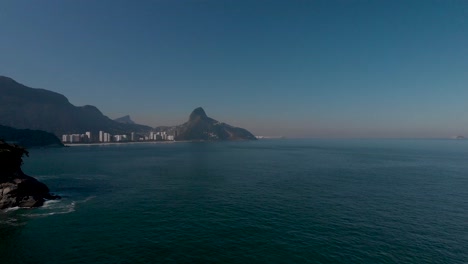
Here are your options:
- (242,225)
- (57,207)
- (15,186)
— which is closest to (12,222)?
(57,207)

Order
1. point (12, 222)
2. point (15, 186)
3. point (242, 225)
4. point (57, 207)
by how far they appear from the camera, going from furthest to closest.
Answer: point (15, 186)
point (57, 207)
point (12, 222)
point (242, 225)

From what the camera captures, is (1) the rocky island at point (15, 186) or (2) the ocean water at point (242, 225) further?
(1) the rocky island at point (15, 186)

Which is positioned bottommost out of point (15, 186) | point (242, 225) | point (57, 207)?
point (242, 225)

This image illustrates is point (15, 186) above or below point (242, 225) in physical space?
above

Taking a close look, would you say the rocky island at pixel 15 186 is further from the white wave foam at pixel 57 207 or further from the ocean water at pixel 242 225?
the ocean water at pixel 242 225

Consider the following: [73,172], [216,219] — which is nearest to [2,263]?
[216,219]

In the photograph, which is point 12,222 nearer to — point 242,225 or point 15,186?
point 15,186

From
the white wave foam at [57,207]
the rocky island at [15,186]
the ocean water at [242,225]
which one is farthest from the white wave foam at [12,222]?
the rocky island at [15,186]

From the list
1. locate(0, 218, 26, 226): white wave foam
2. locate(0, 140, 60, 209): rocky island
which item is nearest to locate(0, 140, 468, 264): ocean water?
locate(0, 218, 26, 226): white wave foam

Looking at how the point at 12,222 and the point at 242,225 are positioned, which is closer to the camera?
the point at 242,225

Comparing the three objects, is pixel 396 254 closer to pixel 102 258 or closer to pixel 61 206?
pixel 102 258
